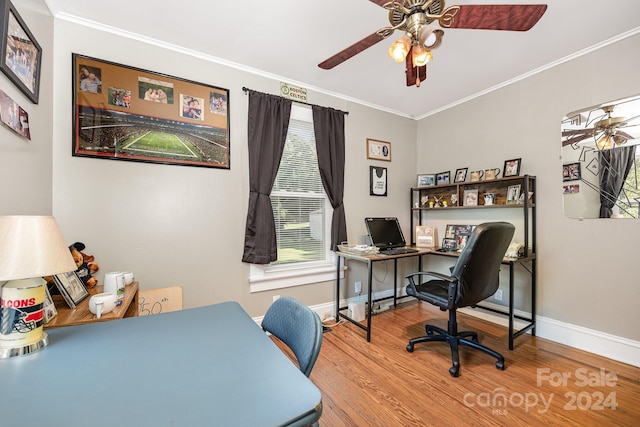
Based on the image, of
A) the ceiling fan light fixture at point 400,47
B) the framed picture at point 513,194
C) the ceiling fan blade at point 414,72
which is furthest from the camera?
the framed picture at point 513,194

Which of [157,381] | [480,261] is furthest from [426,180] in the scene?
[157,381]

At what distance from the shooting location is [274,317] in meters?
1.25

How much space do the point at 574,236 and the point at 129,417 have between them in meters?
3.21

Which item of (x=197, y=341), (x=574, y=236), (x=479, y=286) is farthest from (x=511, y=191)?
(x=197, y=341)

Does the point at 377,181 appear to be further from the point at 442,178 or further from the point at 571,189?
the point at 571,189

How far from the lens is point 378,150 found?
3379mm

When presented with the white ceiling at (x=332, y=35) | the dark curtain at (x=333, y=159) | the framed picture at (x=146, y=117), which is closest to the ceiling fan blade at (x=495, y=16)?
the white ceiling at (x=332, y=35)

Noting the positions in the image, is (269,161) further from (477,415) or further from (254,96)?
(477,415)

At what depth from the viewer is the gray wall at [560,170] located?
82.1 inches

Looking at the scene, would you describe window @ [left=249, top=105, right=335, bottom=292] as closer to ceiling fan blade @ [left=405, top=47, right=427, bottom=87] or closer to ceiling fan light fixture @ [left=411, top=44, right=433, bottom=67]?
ceiling fan blade @ [left=405, top=47, right=427, bottom=87]

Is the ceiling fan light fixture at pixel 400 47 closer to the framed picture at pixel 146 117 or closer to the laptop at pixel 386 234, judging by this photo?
the framed picture at pixel 146 117

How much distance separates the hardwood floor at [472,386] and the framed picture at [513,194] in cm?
130

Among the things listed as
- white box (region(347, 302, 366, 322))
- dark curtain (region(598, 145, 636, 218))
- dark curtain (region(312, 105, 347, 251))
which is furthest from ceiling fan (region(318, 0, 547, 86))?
white box (region(347, 302, 366, 322))

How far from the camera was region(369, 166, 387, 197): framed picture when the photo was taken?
10.9 ft
